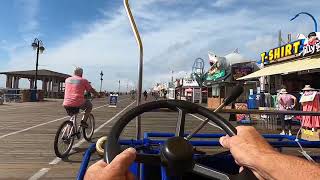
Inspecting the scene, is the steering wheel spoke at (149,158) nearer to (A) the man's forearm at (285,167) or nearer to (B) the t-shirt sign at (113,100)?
(A) the man's forearm at (285,167)

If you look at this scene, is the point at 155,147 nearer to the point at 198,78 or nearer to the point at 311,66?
the point at 311,66

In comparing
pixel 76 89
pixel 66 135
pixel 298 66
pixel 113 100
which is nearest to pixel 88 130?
pixel 76 89

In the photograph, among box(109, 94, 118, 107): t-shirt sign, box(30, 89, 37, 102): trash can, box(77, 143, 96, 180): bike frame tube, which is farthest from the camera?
box(30, 89, 37, 102): trash can

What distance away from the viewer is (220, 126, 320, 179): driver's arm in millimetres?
1560

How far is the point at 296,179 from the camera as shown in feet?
5.05

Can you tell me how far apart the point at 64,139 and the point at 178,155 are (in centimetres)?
754

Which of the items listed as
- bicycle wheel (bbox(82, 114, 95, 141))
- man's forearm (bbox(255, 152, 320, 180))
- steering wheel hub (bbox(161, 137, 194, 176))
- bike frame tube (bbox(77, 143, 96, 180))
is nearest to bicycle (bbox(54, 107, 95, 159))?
bicycle wheel (bbox(82, 114, 95, 141))

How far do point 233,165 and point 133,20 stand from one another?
135 centimetres

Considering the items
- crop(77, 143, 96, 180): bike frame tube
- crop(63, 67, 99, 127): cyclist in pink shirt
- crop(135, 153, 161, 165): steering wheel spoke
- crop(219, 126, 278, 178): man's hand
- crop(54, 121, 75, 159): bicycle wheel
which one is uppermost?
crop(63, 67, 99, 127): cyclist in pink shirt

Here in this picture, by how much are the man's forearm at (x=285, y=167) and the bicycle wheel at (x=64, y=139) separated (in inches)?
291

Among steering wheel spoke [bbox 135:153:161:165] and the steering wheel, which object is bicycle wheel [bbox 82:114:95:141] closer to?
the steering wheel

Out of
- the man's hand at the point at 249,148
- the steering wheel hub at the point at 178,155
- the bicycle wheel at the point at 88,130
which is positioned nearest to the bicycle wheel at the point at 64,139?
the bicycle wheel at the point at 88,130

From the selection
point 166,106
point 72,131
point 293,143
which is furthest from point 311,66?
point 166,106

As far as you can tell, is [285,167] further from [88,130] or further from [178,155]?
[88,130]
